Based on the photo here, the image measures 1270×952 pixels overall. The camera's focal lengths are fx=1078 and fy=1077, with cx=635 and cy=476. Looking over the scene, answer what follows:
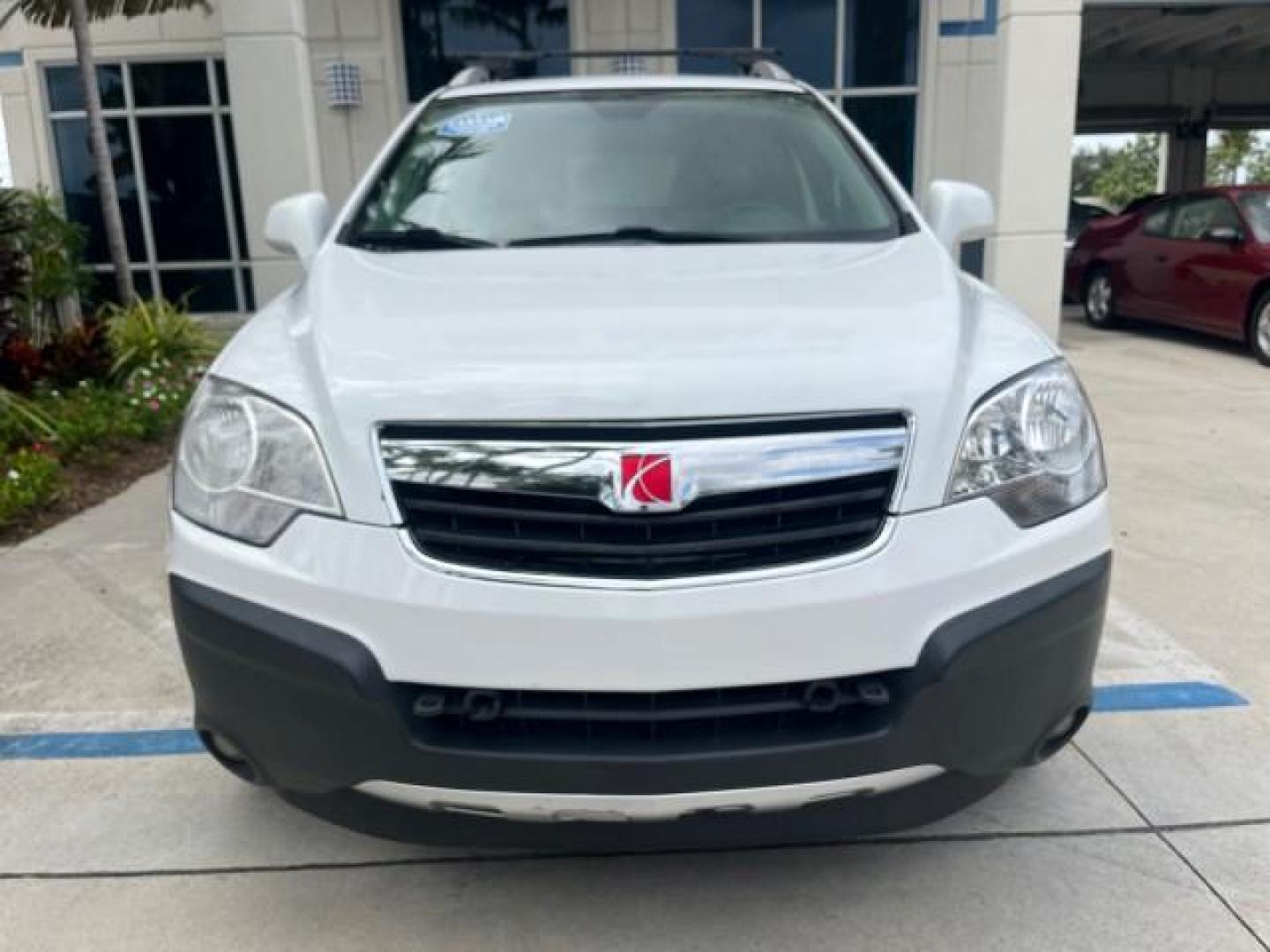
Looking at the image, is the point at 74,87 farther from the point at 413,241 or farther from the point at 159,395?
the point at 413,241

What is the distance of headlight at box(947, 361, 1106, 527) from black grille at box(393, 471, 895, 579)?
19 cm

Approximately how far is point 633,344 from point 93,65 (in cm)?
893

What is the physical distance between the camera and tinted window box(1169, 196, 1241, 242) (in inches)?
377

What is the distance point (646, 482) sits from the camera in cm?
184

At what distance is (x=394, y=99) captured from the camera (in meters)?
10.7

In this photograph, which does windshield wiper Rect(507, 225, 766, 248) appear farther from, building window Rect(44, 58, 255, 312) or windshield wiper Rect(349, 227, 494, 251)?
building window Rect(44, 58, 255, 312)

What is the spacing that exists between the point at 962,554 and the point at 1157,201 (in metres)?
10.8

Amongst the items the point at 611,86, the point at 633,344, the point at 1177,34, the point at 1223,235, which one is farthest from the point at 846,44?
the point at 1177,34

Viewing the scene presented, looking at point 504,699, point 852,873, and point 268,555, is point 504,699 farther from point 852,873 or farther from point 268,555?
point 852,873

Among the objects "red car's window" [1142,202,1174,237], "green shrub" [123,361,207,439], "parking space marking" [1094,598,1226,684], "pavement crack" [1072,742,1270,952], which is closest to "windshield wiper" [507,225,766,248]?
"pavement crack" [1072,742,1270,952]

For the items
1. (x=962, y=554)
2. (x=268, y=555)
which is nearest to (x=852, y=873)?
(x=962, y=554)

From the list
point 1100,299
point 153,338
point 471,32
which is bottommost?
point 1100,299

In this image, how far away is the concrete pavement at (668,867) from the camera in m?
2.22

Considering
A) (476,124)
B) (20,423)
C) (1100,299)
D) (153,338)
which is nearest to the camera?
(476,124)
